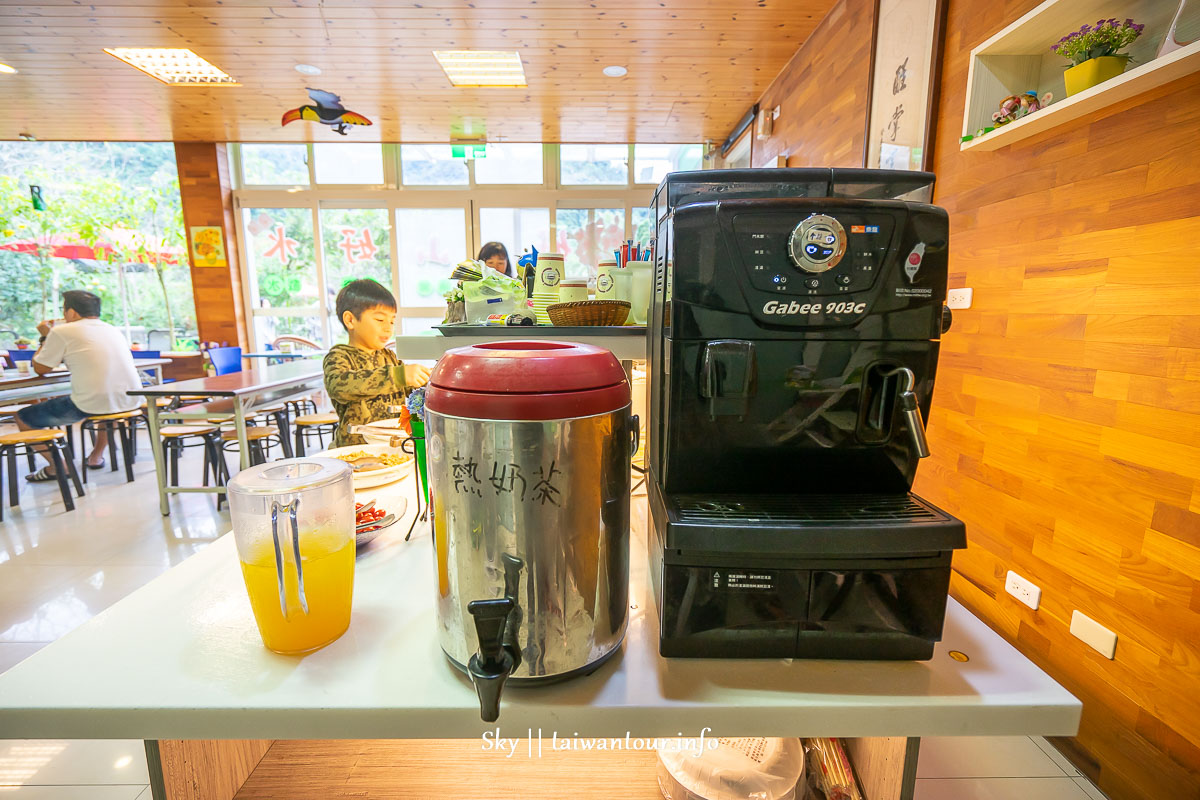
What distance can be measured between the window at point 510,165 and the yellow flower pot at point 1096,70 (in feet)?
17.2

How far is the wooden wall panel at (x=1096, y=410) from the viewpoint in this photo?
4.09 feet

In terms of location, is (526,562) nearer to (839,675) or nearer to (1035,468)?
(839,675)

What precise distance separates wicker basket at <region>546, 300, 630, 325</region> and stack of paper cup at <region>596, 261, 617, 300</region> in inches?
6.0

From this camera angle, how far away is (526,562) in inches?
19.7

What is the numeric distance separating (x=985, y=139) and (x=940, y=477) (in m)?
1.19

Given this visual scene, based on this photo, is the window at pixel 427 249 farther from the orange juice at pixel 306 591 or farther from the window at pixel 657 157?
the orange juice at pixel 306 591

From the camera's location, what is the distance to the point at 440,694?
531 mm

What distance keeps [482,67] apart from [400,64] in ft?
1.84

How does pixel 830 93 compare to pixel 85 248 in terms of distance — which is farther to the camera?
pixel 85 248

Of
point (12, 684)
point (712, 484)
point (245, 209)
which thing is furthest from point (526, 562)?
point (245, 209)

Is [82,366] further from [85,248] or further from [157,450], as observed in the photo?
[85,248]

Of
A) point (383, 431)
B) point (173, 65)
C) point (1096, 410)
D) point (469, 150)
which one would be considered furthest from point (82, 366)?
point (1096, 410)

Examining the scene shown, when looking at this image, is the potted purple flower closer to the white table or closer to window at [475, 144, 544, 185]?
the white table

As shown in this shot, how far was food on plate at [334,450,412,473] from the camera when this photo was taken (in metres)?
1.19
